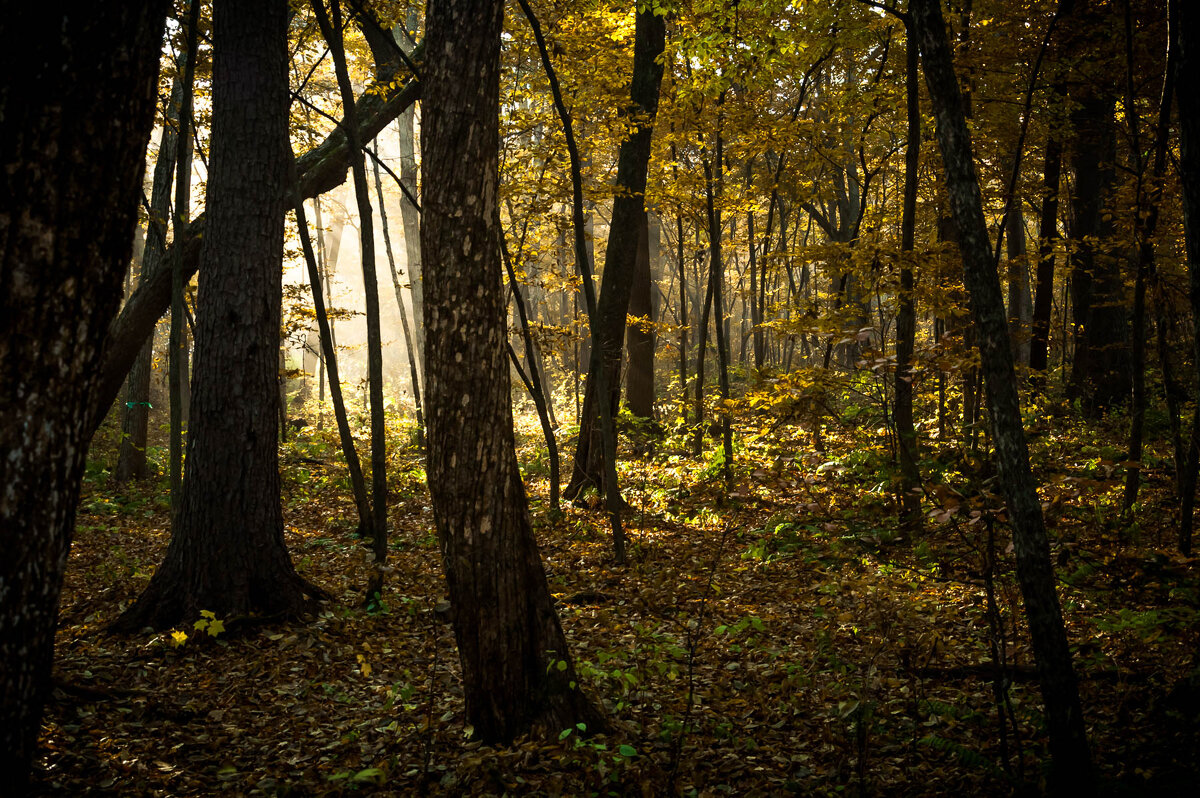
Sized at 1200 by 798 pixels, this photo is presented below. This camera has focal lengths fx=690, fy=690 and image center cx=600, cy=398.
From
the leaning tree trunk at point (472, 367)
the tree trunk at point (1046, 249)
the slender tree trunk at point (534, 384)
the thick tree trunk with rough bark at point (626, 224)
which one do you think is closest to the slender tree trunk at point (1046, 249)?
the tree trunk at point (1046, 249)

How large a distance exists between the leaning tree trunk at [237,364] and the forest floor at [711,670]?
0.41 m

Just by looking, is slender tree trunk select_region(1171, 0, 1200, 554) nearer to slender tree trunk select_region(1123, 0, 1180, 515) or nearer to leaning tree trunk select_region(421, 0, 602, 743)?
slender tree trunk select_region(1123, 0, 1180, 515)

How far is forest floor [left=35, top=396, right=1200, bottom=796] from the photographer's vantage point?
3.63 metres

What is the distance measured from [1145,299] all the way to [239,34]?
8.73m

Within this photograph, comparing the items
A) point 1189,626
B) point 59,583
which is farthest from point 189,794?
point 1189,626

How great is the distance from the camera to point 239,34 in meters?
5.77

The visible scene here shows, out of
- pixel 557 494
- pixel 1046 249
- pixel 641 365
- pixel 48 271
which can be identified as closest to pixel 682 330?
pixel 641 365

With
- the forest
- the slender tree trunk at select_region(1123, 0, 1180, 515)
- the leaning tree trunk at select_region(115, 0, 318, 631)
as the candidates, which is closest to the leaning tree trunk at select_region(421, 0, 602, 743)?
the forest

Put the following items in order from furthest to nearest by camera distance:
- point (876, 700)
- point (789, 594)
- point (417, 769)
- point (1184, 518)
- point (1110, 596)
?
point (789, 594) < point (1184, 518) < point (1110, 596) < point (876, 700) < point (417, 769)

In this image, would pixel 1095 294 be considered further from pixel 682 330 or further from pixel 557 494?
pixel 557 494

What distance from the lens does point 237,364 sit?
5707 millimetres

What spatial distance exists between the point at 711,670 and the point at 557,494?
427 centimetres

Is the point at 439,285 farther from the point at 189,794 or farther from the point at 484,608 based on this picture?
the point at 189,794

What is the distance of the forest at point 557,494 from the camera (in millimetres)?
1981
